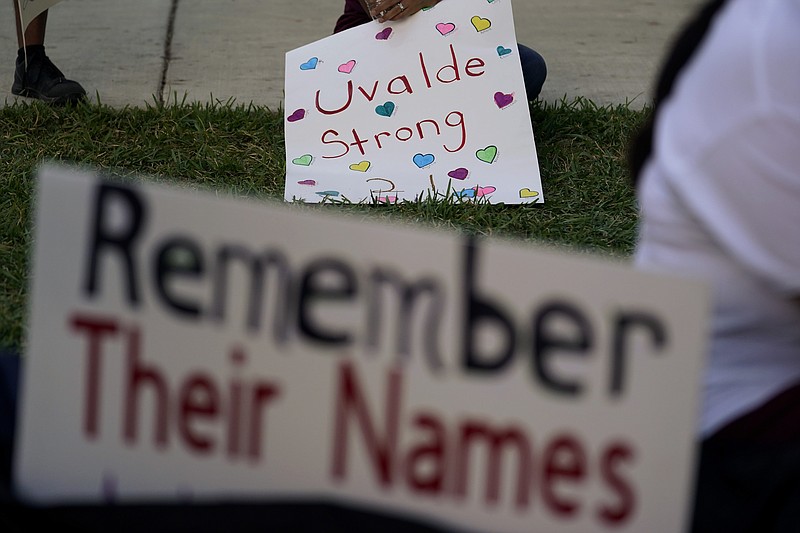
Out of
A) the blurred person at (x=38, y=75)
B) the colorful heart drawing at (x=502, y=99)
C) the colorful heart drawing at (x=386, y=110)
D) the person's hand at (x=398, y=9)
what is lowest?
the colorful heart drawing at (x=386, y=110)

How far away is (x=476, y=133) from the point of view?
2719 millimetres

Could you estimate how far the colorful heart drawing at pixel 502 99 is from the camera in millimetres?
2732

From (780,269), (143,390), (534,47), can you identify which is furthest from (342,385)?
(534,47)

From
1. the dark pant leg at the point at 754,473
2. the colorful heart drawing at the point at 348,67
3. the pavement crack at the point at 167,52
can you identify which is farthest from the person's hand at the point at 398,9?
the dark pant leg at the point at 754,473

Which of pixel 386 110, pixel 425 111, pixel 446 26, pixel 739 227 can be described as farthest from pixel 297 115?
pixel 739 227

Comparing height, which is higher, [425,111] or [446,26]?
[446,26]

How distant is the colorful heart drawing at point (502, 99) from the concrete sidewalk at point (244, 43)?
551mm

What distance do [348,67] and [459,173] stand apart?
0.43 meters

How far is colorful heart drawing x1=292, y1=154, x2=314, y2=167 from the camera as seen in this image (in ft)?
9.04

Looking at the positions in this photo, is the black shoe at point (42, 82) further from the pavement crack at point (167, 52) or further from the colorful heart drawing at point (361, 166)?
the colorful heart drawing at point (361, 166)

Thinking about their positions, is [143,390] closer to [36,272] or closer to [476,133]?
[36,272]

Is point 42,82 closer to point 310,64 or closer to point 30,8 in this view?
point 30,8

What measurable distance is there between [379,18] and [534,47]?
103 cm

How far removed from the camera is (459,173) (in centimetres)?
268
